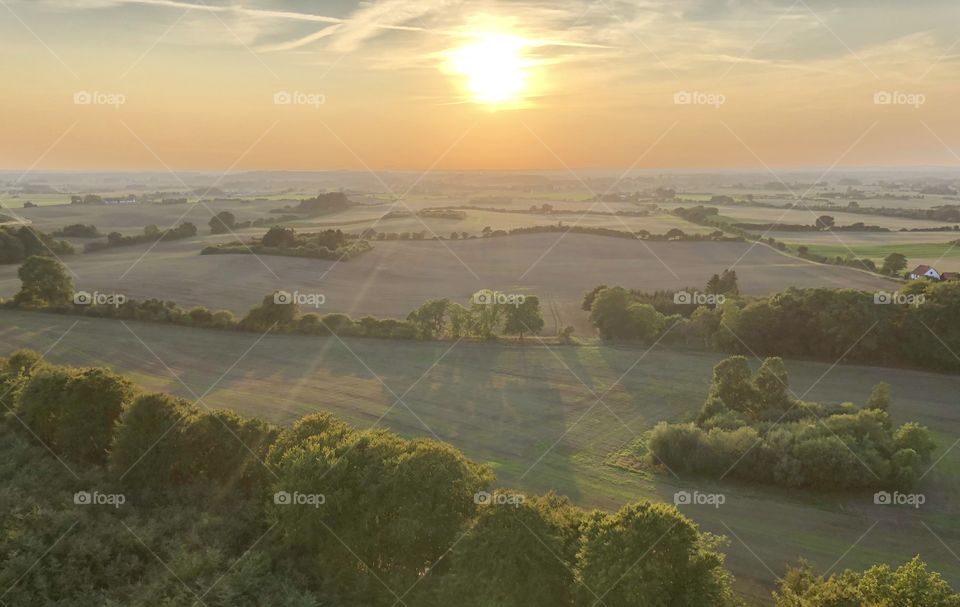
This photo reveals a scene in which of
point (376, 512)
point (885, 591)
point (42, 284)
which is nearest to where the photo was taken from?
point (885, 591)

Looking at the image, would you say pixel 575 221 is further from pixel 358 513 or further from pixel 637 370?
pixel 358 513

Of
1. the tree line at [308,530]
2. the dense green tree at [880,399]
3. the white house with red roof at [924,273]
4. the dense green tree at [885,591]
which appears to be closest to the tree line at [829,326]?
the dense green tree at [880,399]

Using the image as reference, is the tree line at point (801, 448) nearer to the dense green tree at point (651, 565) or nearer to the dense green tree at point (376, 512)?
the dense green tree at point (651, 565)

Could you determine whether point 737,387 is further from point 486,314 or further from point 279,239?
point 279,239

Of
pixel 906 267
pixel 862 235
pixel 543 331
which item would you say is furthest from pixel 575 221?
pixel 543 331

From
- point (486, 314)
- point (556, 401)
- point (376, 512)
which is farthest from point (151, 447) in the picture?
point (486, 314)
